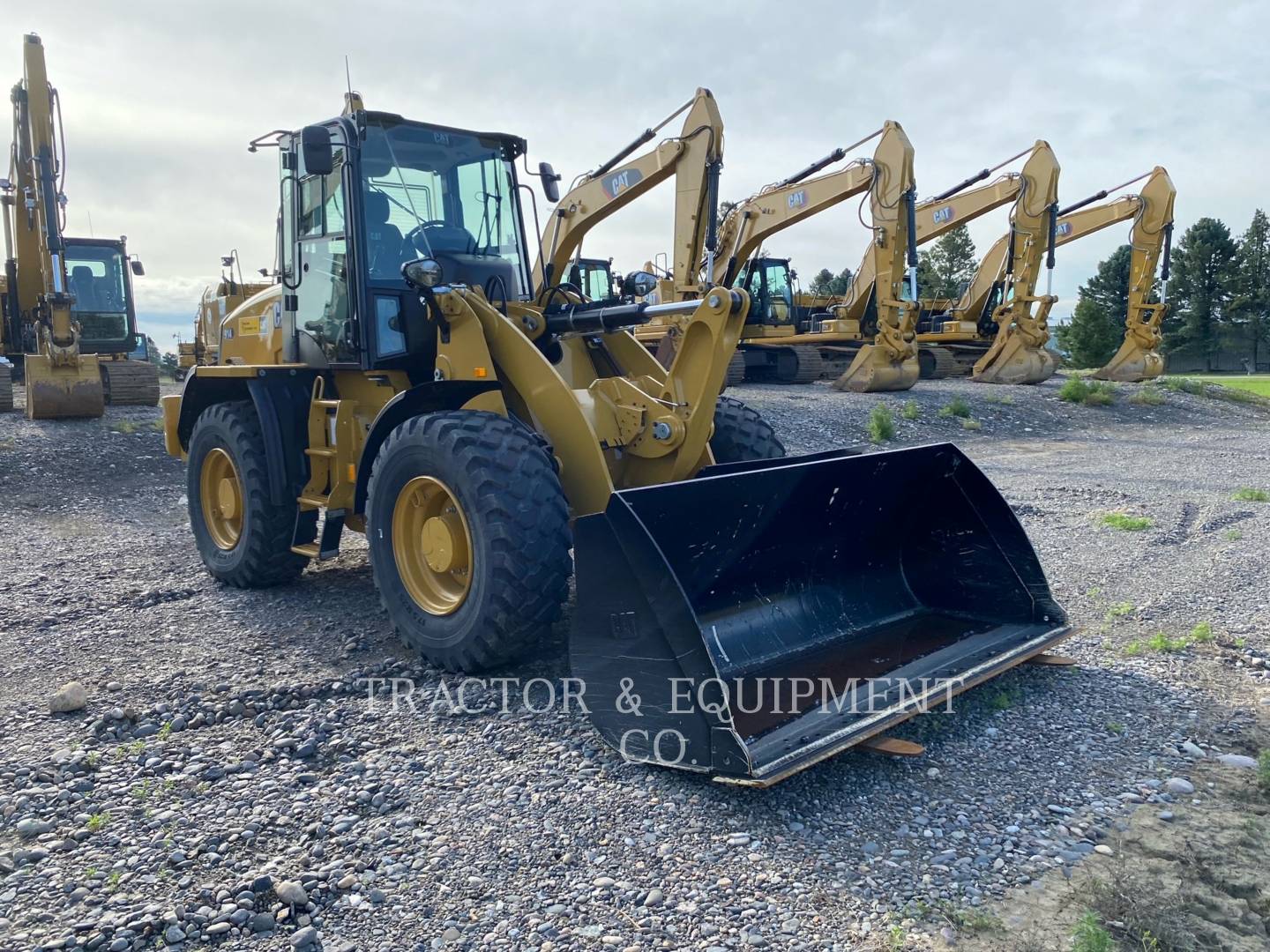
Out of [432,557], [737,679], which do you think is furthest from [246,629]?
[737,679]

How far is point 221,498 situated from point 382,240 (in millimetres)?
2130

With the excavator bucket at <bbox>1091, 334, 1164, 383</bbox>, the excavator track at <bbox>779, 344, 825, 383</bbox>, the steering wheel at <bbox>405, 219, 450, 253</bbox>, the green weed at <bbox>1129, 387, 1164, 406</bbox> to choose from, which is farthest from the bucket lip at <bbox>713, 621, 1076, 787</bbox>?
the excavator bucket at <bbox>1091, 334, 1164, 383</bbox>

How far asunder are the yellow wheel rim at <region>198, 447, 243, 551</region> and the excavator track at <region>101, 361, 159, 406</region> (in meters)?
10.7

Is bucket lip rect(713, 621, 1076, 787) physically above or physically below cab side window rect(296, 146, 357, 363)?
below

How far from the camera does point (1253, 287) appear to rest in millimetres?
52250

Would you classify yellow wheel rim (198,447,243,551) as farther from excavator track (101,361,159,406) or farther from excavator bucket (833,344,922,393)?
excavator bucket (833,344,922,393)

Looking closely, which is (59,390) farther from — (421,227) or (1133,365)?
(1133,365)

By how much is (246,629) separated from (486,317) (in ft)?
7.13

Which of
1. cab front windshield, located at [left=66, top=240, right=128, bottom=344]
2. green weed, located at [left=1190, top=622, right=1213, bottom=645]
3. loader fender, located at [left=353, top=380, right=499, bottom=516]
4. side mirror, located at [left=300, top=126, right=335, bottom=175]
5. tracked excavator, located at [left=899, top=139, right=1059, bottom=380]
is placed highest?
tracked excavator, located at [left=899, top=139, right=1059, bottom=380]

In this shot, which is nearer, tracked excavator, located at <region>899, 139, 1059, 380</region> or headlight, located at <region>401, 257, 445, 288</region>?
headlight, located at <region>401, 257, 445, 288</region>

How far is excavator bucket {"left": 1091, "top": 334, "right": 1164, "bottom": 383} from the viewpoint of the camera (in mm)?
22391

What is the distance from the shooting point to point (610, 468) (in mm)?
5051

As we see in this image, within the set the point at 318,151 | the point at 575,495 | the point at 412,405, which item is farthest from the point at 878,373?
the point at 318,151

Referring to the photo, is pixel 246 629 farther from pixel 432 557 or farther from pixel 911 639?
pixel 911 639
